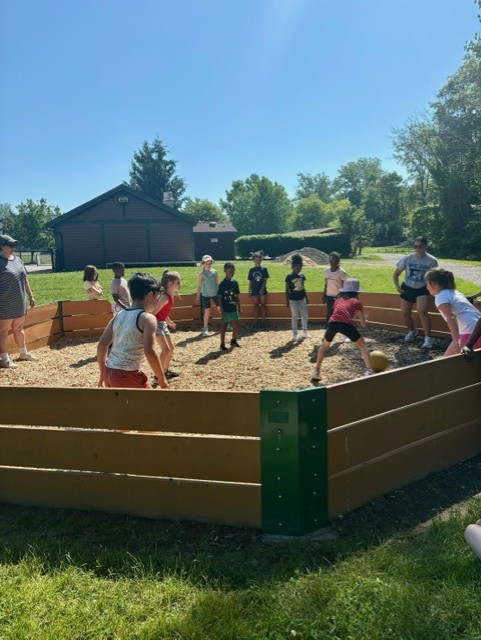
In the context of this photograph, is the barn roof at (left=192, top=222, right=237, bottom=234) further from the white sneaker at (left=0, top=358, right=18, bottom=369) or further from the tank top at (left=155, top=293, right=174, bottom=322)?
the tank top at (left=155, top=293, right=174, bottom=322)

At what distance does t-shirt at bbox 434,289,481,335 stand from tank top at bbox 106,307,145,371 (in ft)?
9.93

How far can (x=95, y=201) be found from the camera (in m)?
39.0

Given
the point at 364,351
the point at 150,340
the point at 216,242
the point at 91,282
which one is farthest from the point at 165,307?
the point at 216,242

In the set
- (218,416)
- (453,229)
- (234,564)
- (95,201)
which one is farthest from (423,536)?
(453,229)

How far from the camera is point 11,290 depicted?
9.10 meters

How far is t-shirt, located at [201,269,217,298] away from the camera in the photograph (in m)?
12.2

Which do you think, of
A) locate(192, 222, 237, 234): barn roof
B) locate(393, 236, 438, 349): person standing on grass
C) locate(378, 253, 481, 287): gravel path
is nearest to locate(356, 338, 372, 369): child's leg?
locate(393, 236, 438, 349): person standing on grass

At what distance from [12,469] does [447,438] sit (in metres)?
3.51

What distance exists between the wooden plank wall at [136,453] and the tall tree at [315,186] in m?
135

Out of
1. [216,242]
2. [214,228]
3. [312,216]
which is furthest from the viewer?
[312,216]

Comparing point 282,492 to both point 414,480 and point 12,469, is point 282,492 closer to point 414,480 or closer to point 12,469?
point 414,480

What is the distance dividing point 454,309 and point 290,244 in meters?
45.6

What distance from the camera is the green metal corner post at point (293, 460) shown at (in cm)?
359

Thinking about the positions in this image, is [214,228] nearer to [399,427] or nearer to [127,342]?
[127,342]
